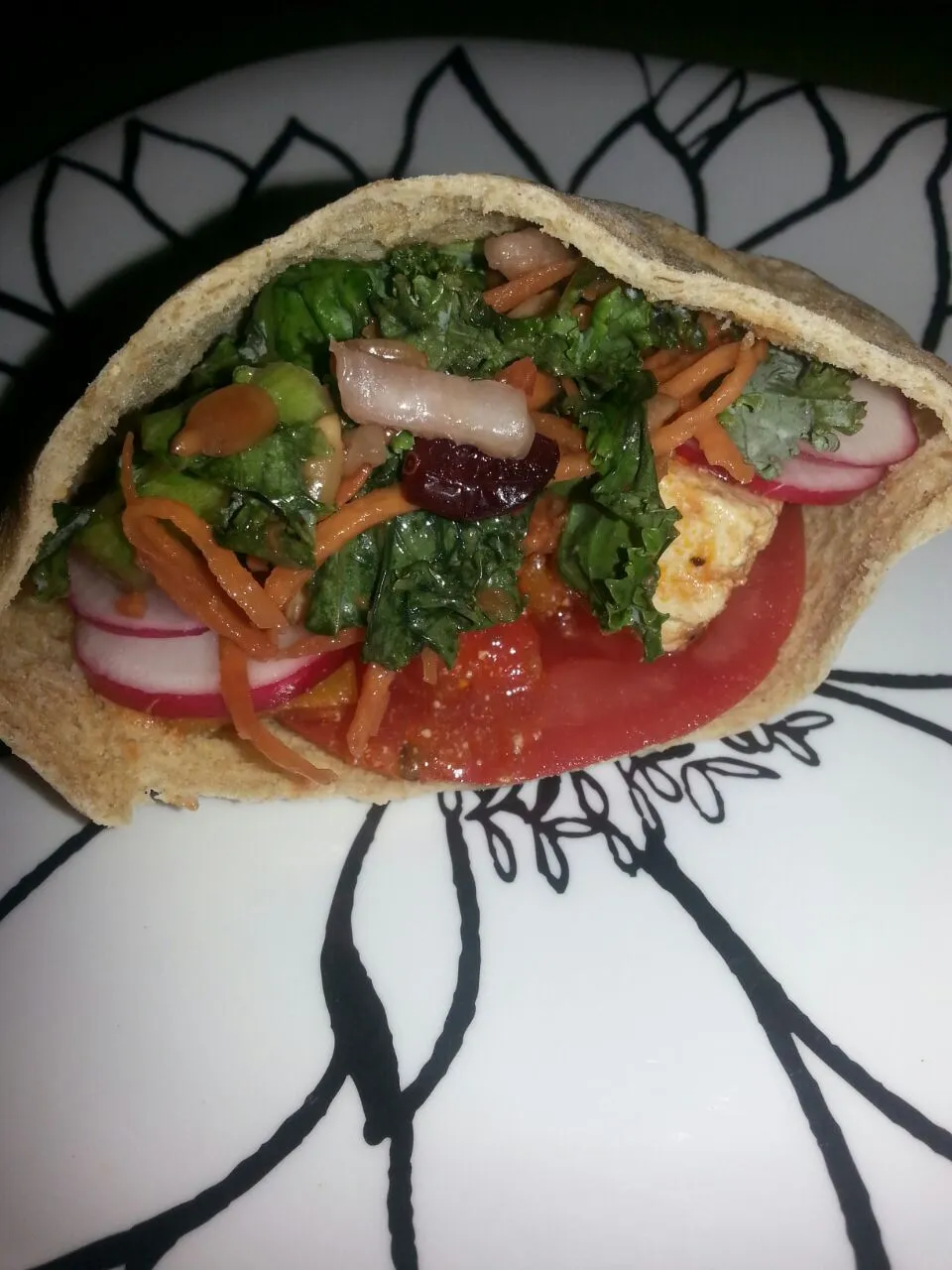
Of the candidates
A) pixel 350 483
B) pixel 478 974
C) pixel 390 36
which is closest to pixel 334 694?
pixel 350 483

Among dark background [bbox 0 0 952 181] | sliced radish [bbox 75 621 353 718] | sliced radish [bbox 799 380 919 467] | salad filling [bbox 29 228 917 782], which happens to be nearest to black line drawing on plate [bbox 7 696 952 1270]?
salad filling [bbox 29 228 917 782]

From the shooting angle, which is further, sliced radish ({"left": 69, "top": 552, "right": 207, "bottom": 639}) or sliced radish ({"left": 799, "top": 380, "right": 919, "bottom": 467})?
sliced radish ({"left": 799, "top": 380, "right": 919, "bottom": 467})

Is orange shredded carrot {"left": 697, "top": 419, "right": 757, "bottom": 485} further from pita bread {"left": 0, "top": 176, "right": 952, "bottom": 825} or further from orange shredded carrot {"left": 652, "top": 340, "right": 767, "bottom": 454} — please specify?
pita bread {"left": 0, "top": 176, "right": 952, "bottom": 825}

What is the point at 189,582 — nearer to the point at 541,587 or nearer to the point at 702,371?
the point at 541,587

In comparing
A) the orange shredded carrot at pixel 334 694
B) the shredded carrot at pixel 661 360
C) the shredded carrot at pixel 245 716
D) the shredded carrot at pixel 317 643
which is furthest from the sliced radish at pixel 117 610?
the shredded carrot at pixel 661 360

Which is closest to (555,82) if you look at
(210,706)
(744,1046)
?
(210,706)

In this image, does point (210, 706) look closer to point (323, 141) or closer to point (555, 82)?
point (323, 141)

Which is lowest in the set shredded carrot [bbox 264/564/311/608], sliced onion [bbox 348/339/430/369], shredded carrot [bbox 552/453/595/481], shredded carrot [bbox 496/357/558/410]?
shredded carrot [bbox 264/564/311/608]
